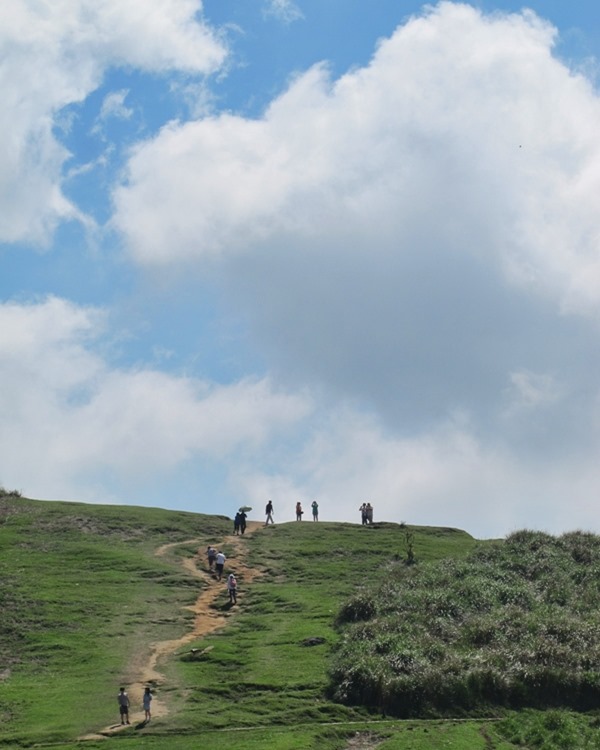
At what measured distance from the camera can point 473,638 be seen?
5388cm

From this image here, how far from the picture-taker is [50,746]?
135 ft

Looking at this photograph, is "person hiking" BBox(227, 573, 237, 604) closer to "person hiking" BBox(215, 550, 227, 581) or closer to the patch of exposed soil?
"person hiking" BBox(215, 550, 227, 581)

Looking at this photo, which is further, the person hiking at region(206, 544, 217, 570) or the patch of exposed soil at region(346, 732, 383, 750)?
the person hiking at region(206, 544, 217, 570)

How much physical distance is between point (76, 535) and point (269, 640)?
2556cm

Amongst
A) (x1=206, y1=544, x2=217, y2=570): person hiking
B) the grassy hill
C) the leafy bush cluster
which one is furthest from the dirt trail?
the leafy bush cluster

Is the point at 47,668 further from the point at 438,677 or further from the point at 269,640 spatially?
the point at 438,677

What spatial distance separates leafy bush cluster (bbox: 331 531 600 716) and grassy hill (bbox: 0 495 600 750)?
1.05 m

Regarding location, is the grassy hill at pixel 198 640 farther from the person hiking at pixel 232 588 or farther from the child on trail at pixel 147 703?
the person hiking at pixel 232 588

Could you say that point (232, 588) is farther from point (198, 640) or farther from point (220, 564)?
point (198, 640)

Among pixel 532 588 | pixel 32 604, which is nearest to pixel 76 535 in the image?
pixel 32 604

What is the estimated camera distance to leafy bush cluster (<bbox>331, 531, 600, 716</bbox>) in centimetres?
4816

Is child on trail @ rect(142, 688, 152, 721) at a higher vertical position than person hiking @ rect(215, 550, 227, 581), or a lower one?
lower

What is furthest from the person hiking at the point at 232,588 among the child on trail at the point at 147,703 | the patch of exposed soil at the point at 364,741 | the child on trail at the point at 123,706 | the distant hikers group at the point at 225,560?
the patch of exposed soil at the point at 364,741

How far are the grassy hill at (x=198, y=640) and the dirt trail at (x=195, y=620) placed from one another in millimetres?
240
